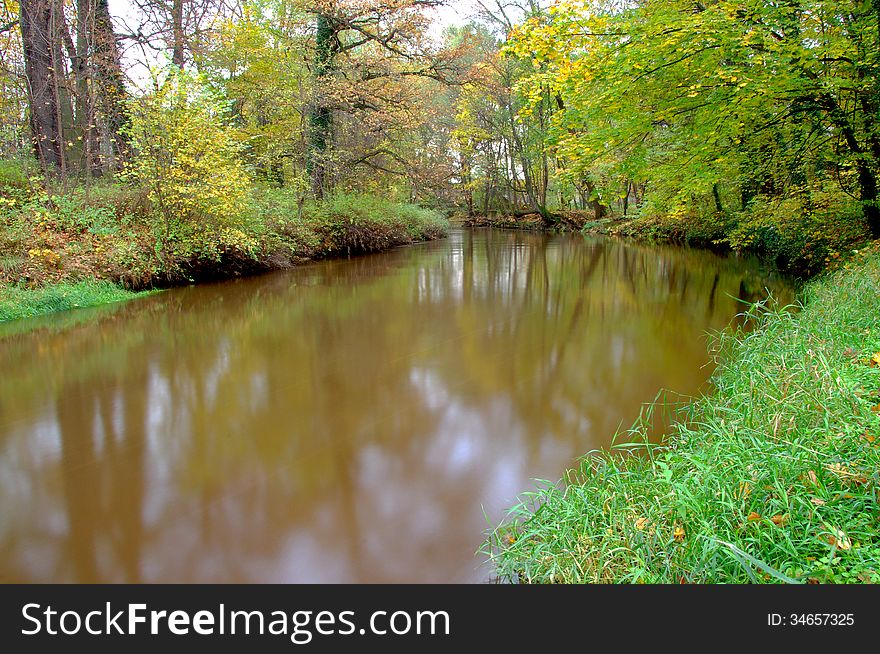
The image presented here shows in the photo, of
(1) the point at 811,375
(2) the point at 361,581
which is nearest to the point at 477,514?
(2) the point at 361,581

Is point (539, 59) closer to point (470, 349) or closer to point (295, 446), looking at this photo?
point (470, 349)

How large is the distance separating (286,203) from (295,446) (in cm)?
1259

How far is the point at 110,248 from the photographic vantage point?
406 inches

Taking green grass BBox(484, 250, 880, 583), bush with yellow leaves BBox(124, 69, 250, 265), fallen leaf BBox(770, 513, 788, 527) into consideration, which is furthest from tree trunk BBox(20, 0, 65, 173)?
fallen leaf BBox(770, 513, 788, 527)

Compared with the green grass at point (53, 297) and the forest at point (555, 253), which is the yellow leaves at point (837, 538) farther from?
the green grass at point (53, 297)

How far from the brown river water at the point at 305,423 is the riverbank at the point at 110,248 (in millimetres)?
652

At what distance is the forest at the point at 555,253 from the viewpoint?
272 cm

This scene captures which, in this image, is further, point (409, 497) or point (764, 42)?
point (764, 42)

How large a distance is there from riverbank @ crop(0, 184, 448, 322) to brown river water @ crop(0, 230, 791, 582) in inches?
A: 25.7

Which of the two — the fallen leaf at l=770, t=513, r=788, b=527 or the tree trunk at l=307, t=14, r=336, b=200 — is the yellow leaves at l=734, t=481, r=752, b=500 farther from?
the tree trunk at l=307, t=14, r=336, b=200

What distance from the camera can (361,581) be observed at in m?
2.75

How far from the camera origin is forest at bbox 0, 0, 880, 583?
272 centimetres

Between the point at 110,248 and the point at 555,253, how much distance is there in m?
15.6

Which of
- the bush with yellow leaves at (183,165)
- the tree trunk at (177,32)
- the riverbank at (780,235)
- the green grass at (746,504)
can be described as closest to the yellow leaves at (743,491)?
the green grass at (746,504)
